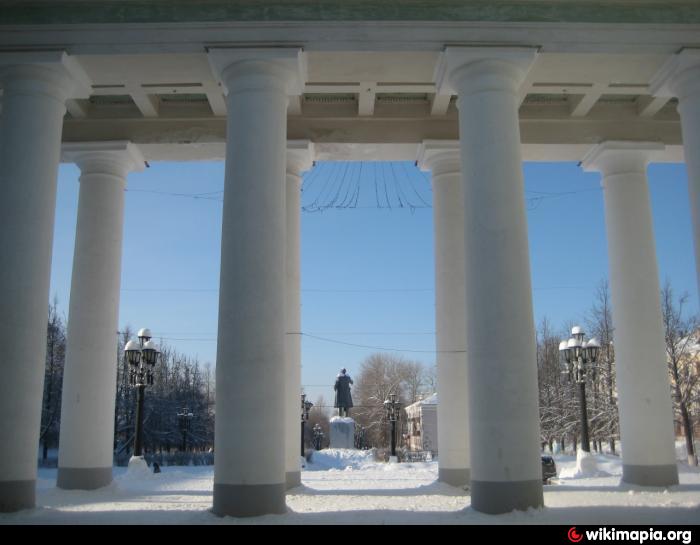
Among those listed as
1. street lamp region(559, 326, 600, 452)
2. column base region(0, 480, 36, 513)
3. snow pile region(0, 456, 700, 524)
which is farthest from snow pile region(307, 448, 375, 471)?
column base region(0, 480, 36, 513)

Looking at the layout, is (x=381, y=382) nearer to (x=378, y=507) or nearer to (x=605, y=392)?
(x=605, y=392)

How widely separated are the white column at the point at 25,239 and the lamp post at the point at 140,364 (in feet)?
53.4

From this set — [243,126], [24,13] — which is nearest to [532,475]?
[243,126]

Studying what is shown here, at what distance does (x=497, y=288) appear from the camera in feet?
61.8

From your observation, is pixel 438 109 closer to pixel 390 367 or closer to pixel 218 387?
pixel 218 387

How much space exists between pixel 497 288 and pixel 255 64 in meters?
9.25

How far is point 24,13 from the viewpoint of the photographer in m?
20.6

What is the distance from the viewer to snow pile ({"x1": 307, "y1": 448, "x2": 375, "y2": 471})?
5341 centimetres

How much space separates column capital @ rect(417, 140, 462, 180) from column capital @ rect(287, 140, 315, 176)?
4428 mm

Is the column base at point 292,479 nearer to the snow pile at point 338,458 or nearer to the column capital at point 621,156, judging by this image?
the column capital at point 621,156

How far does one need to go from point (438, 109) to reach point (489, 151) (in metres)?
8.29
